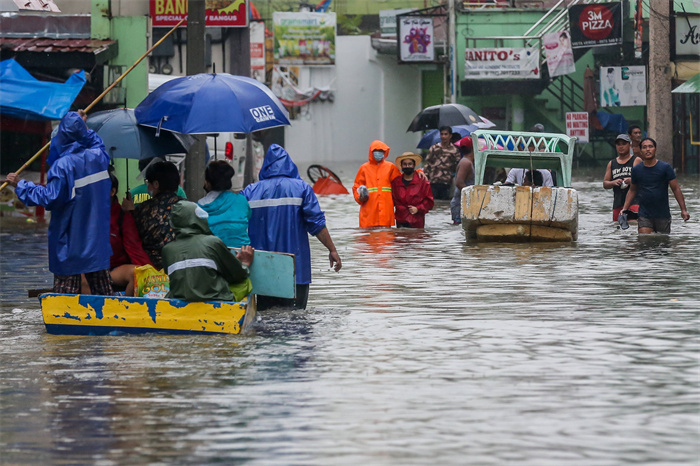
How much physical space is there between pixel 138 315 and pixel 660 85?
25.5m

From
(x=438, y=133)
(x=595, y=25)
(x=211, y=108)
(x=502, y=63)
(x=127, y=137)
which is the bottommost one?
(x=127, y=137)

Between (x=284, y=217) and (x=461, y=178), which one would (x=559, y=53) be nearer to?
(x=461, y=178)

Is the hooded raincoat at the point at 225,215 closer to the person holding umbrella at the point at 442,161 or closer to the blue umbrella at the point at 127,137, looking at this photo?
the blue umbrella at the point at 127,137

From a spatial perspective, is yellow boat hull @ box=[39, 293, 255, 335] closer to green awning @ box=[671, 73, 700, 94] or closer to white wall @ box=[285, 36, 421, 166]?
green awning @ box=[671, 73, 700, 94]

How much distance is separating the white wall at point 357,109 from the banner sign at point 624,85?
→ 14.8 m

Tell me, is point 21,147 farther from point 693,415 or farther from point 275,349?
point 693,415

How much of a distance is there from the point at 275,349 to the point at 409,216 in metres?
10.7

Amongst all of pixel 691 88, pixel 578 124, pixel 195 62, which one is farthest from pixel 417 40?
pixel 195 62

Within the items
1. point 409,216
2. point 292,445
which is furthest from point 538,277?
point 292,445

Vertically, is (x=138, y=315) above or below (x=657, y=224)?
below

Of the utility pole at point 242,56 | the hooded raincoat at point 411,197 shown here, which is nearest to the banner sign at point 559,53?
the utility pole at point 242,56

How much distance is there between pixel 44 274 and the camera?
1441 cm

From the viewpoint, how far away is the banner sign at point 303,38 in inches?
2112

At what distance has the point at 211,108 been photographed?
1123 cm
